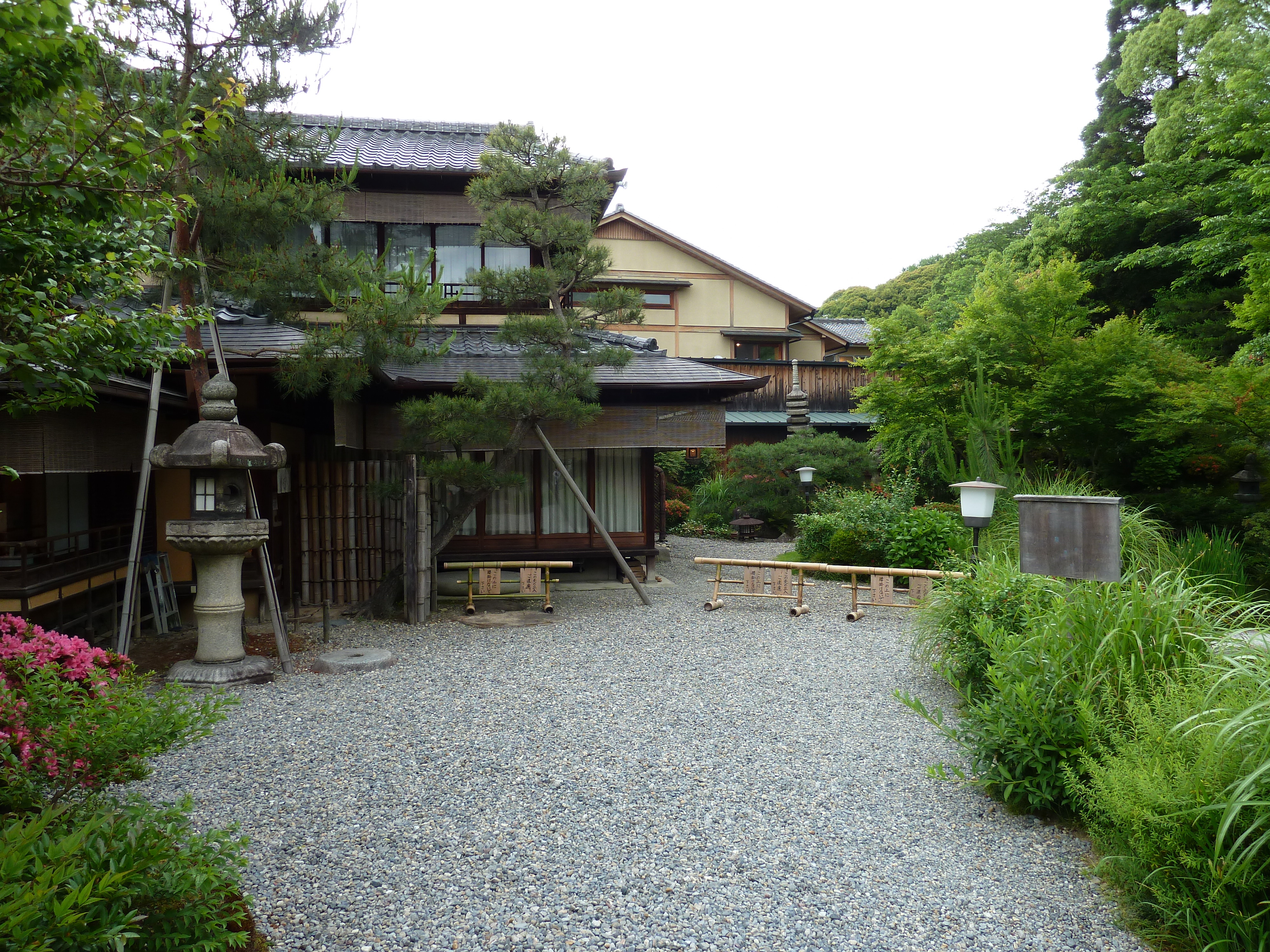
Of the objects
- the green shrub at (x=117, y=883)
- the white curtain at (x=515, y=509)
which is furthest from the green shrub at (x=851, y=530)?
the green shrub at (x=117, y=883)

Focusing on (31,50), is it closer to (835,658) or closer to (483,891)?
(483,891)

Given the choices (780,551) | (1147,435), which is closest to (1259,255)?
(1147,435)

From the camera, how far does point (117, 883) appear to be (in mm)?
1730

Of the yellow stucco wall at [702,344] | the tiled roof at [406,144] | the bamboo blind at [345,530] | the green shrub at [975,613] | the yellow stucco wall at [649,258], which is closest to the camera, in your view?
the green shrub at [975,613]

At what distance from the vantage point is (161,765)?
4.24m

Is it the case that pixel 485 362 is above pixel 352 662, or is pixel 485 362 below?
above

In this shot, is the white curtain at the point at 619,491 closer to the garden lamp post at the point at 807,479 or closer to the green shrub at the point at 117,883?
the garden lamp post at the point at 807,479

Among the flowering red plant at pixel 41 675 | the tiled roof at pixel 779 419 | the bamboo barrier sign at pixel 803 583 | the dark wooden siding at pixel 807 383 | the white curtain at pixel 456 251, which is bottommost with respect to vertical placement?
the bamboo barrier sign at pixel 803 583

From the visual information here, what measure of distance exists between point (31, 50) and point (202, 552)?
477 centimetres

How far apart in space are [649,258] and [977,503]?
15.4 m

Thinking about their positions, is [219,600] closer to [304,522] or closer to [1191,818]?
[304,522]

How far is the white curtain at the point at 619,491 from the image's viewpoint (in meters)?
10.5

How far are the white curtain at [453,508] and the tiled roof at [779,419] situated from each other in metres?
10.1

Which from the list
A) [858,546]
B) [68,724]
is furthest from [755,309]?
[68,724]
